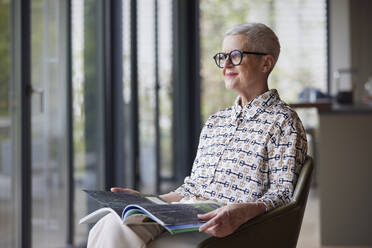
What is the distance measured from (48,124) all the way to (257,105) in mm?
1496

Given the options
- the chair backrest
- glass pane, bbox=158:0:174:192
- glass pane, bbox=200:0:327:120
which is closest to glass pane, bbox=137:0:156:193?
glass pane, bbox=158:0:174:192

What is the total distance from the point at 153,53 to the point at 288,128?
10.9 ft

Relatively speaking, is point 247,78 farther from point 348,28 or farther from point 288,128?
point 348,28

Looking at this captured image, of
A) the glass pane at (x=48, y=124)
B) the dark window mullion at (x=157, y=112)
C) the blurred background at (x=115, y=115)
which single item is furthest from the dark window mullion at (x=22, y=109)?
the dark window mullion at (x=157, y=112)

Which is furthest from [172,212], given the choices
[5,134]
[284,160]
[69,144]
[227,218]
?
[69,144]

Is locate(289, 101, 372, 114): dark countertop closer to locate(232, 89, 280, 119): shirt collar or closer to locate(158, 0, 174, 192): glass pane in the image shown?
locate(158, 0, 174, 192): glass pane

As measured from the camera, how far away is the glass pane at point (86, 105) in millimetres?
3346

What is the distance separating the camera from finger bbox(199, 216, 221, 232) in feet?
4.95

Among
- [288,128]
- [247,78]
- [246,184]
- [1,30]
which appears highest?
[1,30]

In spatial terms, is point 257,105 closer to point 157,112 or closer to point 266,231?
point 266,231

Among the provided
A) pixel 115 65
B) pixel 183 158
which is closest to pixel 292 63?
pixel 183 158

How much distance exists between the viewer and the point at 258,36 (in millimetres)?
1932

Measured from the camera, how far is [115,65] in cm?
385

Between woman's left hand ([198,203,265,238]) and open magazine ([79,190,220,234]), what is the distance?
5 centimetres
